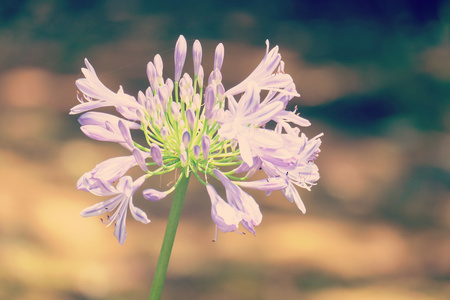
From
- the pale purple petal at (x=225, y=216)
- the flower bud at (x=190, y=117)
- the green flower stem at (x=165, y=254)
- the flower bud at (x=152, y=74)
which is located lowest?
the green flower stem at (x=165, y=254)

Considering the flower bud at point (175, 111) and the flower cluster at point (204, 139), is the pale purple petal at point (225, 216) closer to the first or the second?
the flower cluster at point (204, 139)

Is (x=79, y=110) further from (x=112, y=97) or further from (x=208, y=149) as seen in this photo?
(x=208, y=149)

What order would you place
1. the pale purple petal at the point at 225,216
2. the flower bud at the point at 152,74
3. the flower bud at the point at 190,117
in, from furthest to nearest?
1. the flower bud at the point at 152,74
2. the flower bud at the point at 190,117
3. the pale purple petal at the point at 225,216

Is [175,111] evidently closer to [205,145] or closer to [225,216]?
[205,145]

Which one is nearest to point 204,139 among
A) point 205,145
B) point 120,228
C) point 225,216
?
point 205,145

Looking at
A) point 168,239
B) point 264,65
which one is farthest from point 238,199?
point 264,65

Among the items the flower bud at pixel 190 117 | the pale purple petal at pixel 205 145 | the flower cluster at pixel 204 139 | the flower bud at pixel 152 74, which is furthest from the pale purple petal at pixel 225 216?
the flower bud at pixel 152 74

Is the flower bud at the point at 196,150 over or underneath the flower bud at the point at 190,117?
underneath

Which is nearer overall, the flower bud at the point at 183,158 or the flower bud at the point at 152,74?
the flower bud at the point at 183,158

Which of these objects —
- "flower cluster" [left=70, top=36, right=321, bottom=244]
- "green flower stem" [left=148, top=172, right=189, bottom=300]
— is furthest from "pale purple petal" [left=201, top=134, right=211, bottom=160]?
"green flower stem" [left=148, top=172, right=189, bottom=300]
